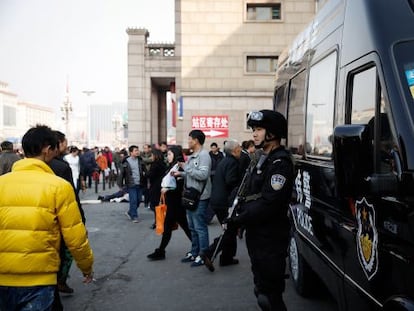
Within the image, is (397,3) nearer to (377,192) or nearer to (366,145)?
(366,145)

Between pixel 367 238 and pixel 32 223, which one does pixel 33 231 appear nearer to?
pixel 32 223

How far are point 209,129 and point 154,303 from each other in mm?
18584

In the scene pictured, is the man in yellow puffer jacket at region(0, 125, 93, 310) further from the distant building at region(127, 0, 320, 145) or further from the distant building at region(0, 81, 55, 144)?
the distant building at region(0, 81, 55, 144)

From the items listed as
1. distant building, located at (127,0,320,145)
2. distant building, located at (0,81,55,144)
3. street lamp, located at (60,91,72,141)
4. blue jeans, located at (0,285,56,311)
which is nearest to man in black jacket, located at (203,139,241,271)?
blue jeans, located at (0,285,56,311)

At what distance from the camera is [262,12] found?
80.4ft

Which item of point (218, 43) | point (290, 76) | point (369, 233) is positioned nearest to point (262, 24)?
point (218, 43)

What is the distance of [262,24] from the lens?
2416cm

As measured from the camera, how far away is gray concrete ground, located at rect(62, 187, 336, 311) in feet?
16.9

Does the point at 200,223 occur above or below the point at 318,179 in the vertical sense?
below

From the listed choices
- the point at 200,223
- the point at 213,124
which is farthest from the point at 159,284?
the point at 213,124

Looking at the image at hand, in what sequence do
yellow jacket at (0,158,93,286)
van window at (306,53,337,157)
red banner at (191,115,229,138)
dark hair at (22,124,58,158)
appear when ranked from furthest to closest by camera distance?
red banner at (191,115,229,138) < van window at (306,53,337,157) < dark hair at (22,124,58,158) < yellow jacket at (0,158,93,286)

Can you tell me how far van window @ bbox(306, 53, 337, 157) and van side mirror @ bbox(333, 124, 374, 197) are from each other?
51.6 inches

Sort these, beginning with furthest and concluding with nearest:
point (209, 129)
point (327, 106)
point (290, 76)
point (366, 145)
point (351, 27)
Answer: point (209, 129) → point (290, 76) → point (327, 106) → point (351, 27) → point (366, 145)

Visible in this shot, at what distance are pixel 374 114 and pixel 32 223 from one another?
2083 mm
